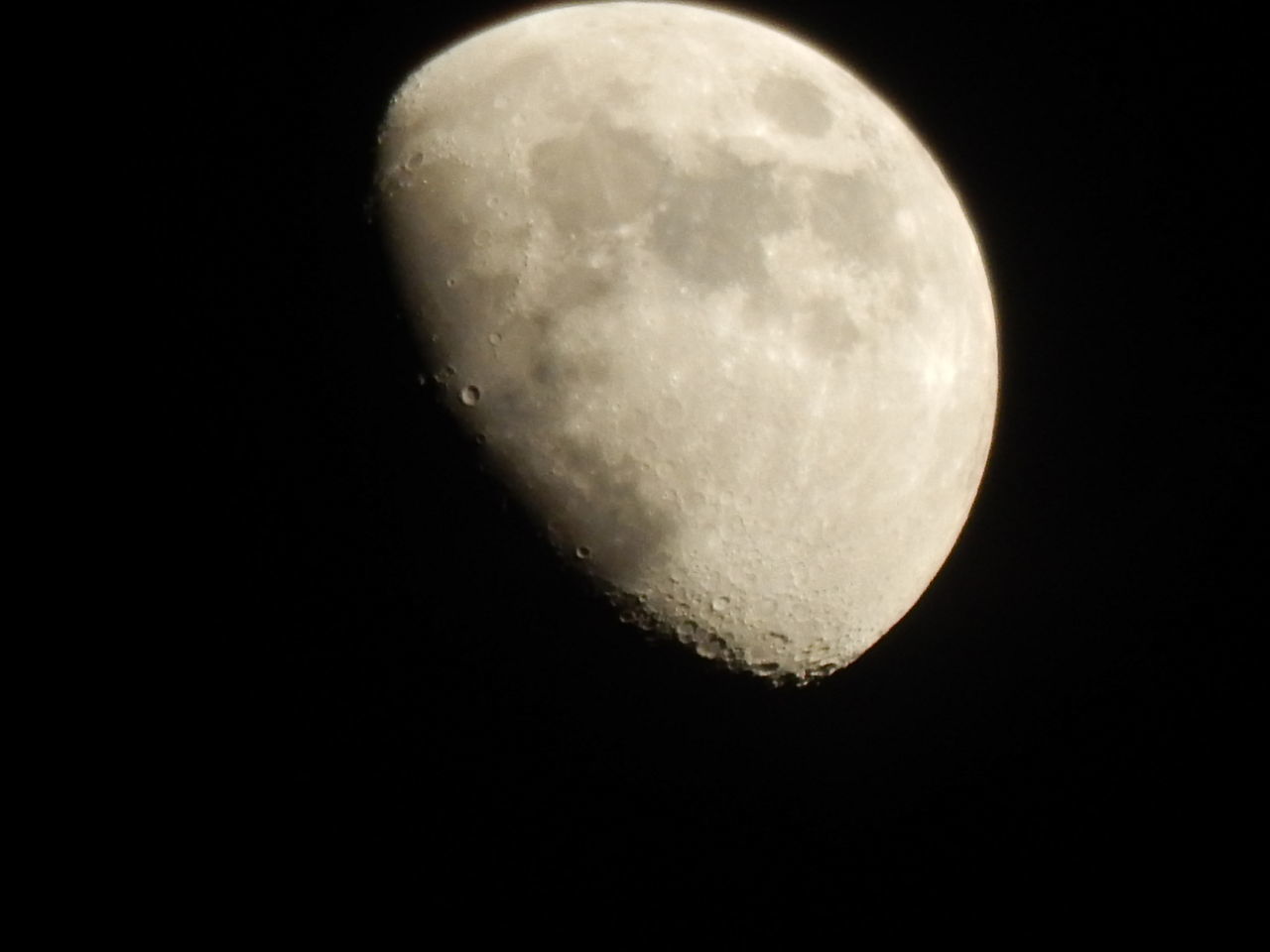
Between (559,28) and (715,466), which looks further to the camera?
(559,28)

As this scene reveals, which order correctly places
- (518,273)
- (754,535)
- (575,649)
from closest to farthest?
(518,273), (754,535), (575,649)

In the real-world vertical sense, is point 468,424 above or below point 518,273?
below

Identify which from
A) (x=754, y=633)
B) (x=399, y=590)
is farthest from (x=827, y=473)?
(x=399, y=590)

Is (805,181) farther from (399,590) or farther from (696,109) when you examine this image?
(399,590)

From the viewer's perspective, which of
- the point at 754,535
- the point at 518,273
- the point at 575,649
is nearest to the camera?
the point at 518,273

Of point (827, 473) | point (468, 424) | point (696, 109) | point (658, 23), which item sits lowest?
point (468, 424)

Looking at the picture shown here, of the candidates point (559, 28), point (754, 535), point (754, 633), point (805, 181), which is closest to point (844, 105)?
point (805, 181)
